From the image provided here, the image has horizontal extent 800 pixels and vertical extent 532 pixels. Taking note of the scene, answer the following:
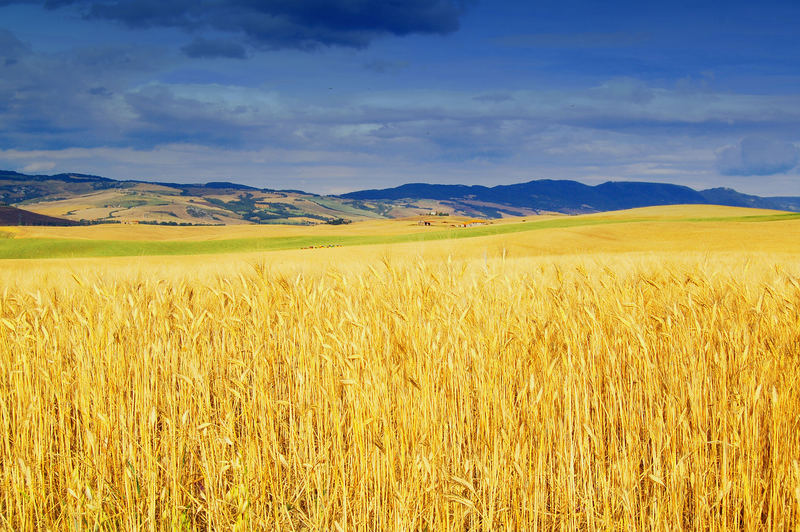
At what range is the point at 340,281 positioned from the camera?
17.3 feet

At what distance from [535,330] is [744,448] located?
1.31 meters

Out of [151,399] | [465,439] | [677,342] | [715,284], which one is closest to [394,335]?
[465,439]

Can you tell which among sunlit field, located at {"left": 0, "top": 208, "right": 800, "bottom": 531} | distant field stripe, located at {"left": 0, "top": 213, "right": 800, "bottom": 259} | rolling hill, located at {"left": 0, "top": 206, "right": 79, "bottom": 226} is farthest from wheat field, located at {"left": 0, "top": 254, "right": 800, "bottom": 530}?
rolling hill, located at {"left": 0, "top": 206, "right": 79, "bottom": 226}

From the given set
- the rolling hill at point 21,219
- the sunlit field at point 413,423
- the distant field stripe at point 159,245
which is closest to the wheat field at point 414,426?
the sunlit field at point 413,423

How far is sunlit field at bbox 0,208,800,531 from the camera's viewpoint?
94.1 inches

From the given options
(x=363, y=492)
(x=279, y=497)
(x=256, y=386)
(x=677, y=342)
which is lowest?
(x=279, y=497)

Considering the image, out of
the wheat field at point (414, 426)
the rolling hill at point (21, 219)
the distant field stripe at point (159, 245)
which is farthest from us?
the rolling hill at point (21, 219)

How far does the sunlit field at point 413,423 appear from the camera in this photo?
94.1 inches

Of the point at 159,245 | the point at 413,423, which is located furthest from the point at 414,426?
the point at 159,245

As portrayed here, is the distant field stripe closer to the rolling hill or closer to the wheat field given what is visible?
the wheat field

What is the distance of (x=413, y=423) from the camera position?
2738 mm

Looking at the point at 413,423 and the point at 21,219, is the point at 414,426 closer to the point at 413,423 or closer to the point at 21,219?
the point at 413,423

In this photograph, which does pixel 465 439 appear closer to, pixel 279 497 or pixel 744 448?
pixel 279 497

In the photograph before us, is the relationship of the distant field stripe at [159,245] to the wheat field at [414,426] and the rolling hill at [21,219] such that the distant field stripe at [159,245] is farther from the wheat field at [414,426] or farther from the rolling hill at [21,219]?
the rolling hill at [21,219]
